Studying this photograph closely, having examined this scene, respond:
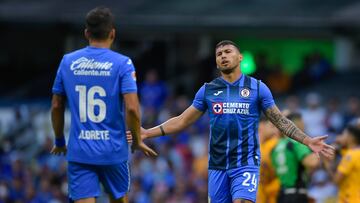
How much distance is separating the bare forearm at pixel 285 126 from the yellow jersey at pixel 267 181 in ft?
9.25

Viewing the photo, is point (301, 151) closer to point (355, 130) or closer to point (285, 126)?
point (355, 130)

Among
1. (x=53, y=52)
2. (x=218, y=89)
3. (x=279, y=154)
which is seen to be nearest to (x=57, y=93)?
(x=218, y=89)

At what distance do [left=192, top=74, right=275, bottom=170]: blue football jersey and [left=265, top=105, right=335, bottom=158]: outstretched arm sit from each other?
0.11 metres

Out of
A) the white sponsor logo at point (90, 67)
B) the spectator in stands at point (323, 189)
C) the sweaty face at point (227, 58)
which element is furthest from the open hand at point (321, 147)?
the spectator in stands at point (323, 189)

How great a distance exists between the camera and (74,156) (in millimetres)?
9648

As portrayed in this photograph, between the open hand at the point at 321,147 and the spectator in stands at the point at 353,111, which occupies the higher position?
the open hand at the point at 321,147

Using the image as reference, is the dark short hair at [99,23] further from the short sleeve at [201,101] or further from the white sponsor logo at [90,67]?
the short sleeve at [201,101]

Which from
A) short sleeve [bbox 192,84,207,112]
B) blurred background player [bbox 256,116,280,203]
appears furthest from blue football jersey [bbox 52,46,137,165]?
blurred background player [bbox 256,116,280,203]

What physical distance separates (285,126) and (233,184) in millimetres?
804

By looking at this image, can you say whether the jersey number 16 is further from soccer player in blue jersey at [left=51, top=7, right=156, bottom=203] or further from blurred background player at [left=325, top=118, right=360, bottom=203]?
blurred background player at [left=325, top=118, right=360, bottom=203]

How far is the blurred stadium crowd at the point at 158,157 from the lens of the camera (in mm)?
19797

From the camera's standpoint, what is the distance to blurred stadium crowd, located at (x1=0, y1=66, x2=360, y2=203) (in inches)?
779

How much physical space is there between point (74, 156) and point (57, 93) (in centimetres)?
62

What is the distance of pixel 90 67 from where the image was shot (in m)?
9.56
